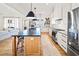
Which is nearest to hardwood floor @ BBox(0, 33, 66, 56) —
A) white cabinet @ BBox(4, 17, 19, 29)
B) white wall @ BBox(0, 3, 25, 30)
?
white cabinet @ BBox(4, 17, 19, 29)

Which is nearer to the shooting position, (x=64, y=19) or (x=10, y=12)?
(x=10, y=12)

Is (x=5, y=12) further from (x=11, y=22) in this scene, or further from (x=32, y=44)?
(x=32, y=44)

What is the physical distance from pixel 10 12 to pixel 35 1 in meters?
0.51

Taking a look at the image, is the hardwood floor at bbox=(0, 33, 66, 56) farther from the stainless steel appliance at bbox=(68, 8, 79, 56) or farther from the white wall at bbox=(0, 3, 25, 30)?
the white wall at bbox=(0, 3, 25, 30)

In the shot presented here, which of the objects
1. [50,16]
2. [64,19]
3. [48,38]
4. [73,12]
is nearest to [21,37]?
[48,38]

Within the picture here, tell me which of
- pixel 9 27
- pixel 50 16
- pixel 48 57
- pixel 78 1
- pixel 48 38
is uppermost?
pixel 78 1

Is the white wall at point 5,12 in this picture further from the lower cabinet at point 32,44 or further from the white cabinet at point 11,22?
the lower cabinet at point 32,44

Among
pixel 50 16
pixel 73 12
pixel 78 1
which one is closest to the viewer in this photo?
pixel 78 1

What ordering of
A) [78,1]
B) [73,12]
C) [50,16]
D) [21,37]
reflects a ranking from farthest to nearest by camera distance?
1. [21,37]
2. [50,16]
3. [73,12]
4. [78,1]

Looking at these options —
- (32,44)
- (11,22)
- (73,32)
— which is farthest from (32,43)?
(73,32)

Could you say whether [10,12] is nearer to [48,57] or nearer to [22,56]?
[22,56]

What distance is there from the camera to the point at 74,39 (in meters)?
2.95

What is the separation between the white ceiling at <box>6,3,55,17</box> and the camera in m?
2.91

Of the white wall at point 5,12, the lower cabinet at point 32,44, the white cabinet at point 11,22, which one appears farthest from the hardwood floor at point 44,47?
the white wall at point 5,12
